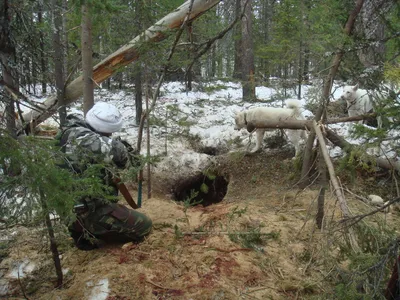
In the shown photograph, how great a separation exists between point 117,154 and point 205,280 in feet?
5.36

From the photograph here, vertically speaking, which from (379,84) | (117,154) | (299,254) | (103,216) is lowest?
(299,254)

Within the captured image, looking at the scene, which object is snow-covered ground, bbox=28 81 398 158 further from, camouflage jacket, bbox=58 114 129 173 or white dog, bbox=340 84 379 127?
camouflage jacket, bbox=58 114 129 173

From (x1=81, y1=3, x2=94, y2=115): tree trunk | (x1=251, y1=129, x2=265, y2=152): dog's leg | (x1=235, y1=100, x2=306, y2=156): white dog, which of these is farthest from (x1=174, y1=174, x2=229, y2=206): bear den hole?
(x1=81, y1=3, x2=94, y2=115): tree trunk

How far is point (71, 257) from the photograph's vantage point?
12.2 feet

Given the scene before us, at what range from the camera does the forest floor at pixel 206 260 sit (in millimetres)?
3006

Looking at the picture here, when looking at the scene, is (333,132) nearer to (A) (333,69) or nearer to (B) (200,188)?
(A) (333,69)

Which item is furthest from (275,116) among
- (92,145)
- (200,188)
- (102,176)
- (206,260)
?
(92,145)

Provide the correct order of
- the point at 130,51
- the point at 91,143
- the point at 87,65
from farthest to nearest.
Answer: the point at 130,51 < the point at 87,65 < the point at 91,143

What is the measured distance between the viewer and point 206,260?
139 inches

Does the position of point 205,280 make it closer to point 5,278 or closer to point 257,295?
point 257,295

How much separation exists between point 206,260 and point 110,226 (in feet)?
3.79

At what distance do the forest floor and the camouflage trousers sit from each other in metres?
0.11

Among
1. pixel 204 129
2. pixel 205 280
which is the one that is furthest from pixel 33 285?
pixel 204 129

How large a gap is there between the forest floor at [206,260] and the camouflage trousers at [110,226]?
111 mm
